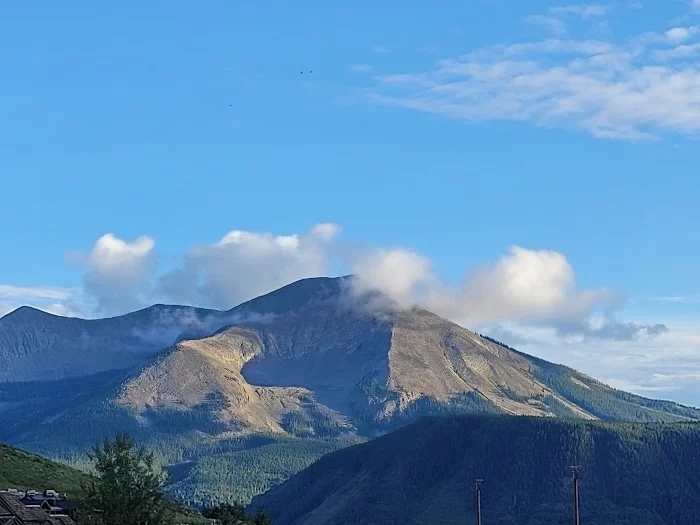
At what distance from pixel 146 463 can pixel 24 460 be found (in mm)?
100635

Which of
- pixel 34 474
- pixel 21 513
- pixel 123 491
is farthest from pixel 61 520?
pixel 34 474

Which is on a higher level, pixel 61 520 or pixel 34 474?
pixel 34 474

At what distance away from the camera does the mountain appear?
485ft

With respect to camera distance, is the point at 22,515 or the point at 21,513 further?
the point at 21,513

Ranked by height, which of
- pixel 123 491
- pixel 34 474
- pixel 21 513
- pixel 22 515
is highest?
pixel 34 474

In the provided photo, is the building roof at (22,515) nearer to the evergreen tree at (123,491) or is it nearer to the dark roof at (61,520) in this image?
the dark roof at (61,520)

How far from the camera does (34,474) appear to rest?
161 metres

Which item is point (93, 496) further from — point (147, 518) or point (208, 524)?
point (208, 524)

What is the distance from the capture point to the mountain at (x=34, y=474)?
148 meters

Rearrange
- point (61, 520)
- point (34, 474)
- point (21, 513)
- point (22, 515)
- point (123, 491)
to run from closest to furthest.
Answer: point (123, 491)
point (22, 515)
point (21, 513)
point (61, 520)
point (34, 474)

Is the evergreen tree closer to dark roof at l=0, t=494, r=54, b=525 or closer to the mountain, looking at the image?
dark roof at l=0, t=494, r=54, b=525

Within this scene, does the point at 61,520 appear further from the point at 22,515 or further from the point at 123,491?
the point at 123,491

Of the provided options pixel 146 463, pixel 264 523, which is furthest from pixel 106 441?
pixel 264 523

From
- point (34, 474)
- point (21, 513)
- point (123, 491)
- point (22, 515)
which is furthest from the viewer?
point (34, 474)
